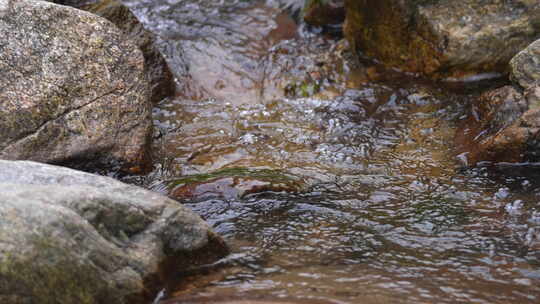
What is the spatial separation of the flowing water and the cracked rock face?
0.51 meters

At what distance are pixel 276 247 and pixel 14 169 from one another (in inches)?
68.9

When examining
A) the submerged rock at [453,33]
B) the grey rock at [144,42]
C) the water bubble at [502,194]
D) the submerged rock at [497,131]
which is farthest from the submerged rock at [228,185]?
the submerged rock at [453,33]

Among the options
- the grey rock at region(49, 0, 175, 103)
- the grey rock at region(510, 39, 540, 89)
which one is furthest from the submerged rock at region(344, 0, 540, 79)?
the grey rock at region(49, 0, 175, 103)

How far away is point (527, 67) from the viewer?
5.22m

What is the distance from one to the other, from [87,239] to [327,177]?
257 centimetres

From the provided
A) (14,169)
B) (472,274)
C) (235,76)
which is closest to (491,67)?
(235,76)

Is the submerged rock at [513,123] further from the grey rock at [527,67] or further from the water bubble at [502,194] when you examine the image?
the water bubble at [502,194]

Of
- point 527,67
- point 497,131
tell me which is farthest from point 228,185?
point 527,67

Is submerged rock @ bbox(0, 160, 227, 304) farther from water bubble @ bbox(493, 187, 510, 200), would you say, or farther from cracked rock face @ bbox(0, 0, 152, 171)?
water bubble @ bbox(493, 187, 510, 200)

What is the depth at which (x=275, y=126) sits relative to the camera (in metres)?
6.26

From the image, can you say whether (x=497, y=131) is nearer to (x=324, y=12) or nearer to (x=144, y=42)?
(x=324, y=12)

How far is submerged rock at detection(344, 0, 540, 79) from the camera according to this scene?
647 cm

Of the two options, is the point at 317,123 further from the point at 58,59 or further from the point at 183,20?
the point at 183,20

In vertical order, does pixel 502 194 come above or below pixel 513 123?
below
